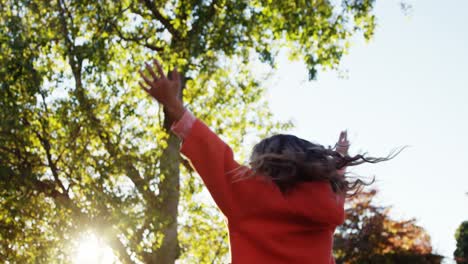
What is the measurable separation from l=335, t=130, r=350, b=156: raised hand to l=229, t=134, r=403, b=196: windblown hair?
497 millimetres

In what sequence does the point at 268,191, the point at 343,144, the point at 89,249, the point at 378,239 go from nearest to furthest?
the point at 268,191
the point at 343,144
the point at 89,249
the point at 378,239

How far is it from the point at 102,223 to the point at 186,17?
16.7 feet

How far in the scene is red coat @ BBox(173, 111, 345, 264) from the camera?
3182 mm

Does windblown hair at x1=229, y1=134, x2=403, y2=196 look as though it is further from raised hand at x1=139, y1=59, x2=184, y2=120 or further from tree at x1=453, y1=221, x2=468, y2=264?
tree at x1=453, y1=221, x2=468, y2=264

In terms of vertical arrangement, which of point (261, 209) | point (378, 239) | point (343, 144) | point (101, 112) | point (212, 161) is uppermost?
point (378, 239)

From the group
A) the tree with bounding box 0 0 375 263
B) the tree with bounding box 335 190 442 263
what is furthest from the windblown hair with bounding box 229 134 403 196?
the tree with bounding box 335 190 442 263

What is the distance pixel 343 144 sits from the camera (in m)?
4.03

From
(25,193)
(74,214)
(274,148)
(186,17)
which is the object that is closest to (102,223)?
(74,214)

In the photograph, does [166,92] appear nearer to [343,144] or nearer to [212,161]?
[212,161]

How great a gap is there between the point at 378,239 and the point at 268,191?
2858 centimetres

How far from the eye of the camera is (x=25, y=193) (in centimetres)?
1203

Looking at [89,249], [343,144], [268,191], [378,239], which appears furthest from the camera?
[378,239]

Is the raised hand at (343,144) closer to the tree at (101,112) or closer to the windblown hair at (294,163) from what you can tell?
the windblown hair at (294,163)

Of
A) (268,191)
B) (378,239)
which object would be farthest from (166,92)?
(378,239)
